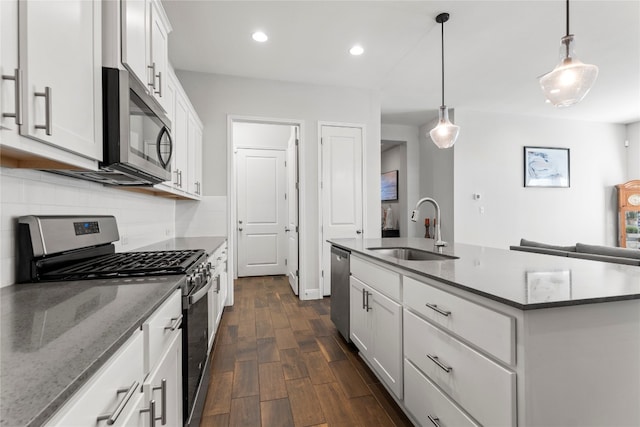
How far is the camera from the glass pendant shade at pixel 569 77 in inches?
76.4

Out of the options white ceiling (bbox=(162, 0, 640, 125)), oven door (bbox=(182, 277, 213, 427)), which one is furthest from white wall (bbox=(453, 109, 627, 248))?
oven door (bbox=(182, 277, 213, 427))

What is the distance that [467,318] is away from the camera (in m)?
1.10

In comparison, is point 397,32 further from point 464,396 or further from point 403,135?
point 403,135

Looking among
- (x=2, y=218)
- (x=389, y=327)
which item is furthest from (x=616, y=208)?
(x=2, y=218)

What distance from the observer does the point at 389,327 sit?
1705 millimetres

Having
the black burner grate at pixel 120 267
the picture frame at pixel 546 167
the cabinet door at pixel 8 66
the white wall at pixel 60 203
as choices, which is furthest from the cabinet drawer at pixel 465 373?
the picture frame at pixel 546 167

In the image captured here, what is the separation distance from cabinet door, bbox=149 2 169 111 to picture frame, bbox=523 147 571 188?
5.81 metres

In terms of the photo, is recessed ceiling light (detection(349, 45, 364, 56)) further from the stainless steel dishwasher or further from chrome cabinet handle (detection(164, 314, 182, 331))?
chrome cabinet handle (detection(164, 314, 182, 331))

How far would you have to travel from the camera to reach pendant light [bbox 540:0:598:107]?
1.94 metres

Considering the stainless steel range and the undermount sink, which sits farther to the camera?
the undermount sink

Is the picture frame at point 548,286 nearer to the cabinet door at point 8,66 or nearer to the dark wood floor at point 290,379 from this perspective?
the dark wood floor at point 290,379

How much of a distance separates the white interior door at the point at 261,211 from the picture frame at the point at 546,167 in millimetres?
4421

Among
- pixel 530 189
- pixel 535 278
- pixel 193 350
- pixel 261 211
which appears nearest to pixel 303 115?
pixel 261 211

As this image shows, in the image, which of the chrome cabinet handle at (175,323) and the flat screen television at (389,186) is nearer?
the chrome cabinet handle at (175,323)
